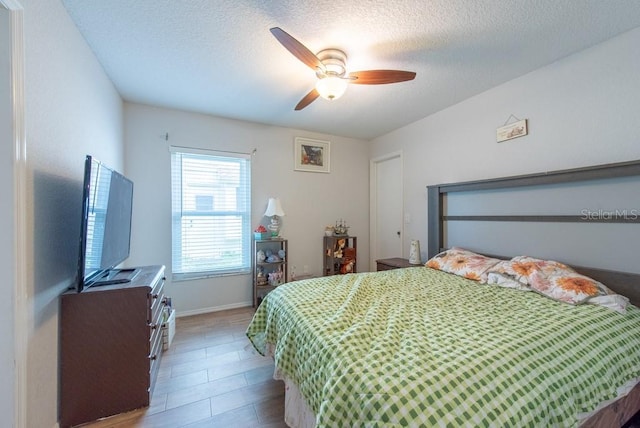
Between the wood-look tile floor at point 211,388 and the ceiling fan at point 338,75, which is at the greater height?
the ceiling fan at point 338,75

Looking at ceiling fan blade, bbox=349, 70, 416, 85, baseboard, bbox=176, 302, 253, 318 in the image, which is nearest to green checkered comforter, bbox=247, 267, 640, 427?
ceiling fan blade, bbox=349, 70, 416, 85

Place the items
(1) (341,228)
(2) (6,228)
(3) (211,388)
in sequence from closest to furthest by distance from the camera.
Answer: (2) (6,228)
(3) (211,388)
(1) (341,228)

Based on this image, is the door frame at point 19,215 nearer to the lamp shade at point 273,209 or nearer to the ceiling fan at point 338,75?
the ceiling fan at point 338,75

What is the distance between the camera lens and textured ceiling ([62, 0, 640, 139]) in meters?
1.54

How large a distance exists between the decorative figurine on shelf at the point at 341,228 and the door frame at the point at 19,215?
125 inches

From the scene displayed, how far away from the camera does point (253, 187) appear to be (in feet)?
11.4

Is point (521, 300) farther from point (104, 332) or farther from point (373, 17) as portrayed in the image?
point (104, 332)

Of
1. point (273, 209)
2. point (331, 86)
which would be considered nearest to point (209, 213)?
point (273, 209)

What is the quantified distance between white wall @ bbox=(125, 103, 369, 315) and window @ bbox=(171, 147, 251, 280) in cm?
10

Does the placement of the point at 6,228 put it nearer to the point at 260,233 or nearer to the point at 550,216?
the point at 260,233

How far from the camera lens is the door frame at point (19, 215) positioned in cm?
113

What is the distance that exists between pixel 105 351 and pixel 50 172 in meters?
1.11

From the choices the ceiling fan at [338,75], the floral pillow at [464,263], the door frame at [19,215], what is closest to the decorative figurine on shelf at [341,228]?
the floral pillow at [464,263]

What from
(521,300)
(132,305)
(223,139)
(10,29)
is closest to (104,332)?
(132,305)
